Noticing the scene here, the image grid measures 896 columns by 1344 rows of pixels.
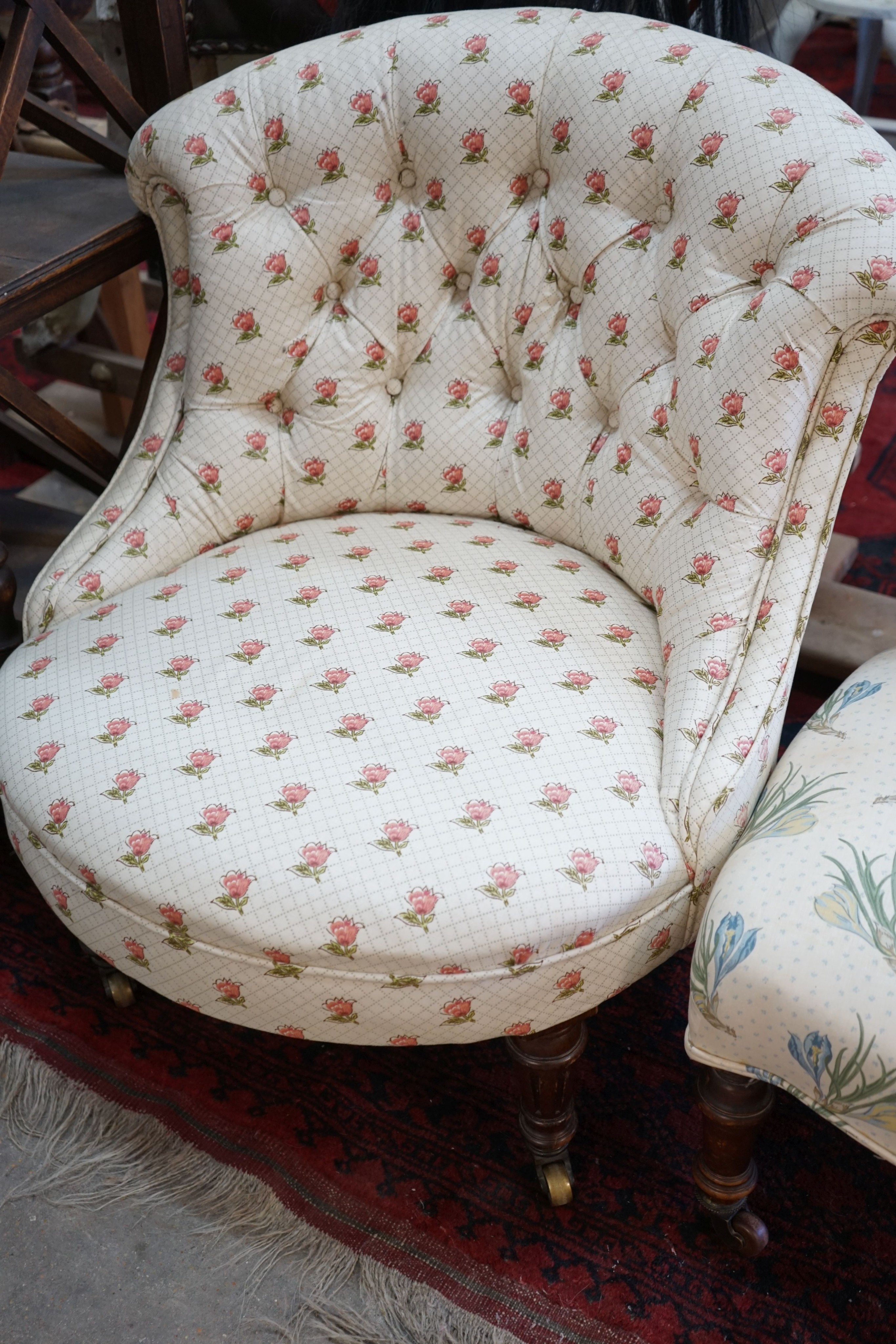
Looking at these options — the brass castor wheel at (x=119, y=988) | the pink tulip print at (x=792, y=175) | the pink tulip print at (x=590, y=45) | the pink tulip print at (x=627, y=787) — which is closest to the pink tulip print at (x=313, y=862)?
the pink tulip print at (x=627, y=787)

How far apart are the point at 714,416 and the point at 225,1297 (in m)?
0.87

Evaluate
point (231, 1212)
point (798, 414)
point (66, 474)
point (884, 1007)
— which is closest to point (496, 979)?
point (884, 1007)

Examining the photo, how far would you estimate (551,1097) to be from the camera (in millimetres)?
987

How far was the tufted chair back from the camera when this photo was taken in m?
0.92

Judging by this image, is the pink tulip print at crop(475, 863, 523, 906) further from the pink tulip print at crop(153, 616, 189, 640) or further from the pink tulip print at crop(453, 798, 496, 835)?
the pink tulip print at crop(153, 616, 189, 640)

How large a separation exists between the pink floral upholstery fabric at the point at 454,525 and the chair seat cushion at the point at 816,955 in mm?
62

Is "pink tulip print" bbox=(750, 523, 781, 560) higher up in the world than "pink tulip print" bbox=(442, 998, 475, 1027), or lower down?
higher up

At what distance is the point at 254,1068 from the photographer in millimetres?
1161

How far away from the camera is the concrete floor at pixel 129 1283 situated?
0.98 m

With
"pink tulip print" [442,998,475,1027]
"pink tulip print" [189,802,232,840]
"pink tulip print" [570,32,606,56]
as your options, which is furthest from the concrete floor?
"pink tulip print" [570,32,606,56]

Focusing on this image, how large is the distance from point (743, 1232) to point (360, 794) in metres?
0.52

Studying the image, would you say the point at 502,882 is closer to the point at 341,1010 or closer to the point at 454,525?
the point at 341,1010

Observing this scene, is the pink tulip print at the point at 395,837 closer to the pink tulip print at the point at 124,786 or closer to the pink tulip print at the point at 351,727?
the pink tulip print at the point at 351,727

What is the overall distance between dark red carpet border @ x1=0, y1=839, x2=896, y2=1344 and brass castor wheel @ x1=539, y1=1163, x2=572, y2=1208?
0.02m
